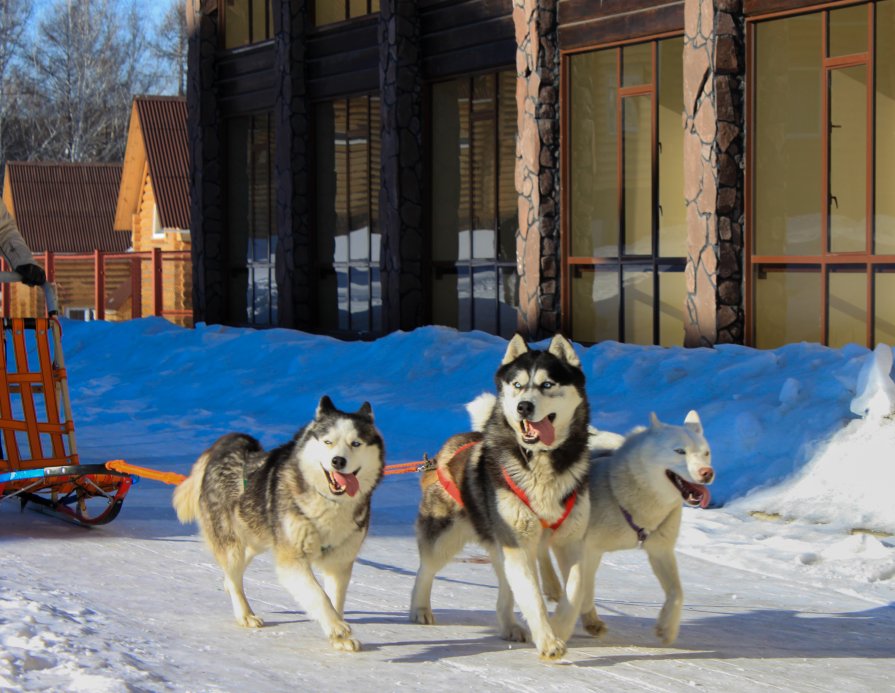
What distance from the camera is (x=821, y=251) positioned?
579 inches

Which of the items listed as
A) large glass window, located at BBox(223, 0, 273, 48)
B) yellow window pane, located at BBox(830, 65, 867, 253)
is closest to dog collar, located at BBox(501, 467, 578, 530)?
yellow window pane, located at BBox(830, 65, 867, 253)

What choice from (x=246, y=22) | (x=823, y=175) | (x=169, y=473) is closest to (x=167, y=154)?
(x=246, y=22)

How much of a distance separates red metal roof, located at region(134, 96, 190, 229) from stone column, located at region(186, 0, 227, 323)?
1496cm

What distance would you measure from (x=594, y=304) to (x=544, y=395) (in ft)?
38.0

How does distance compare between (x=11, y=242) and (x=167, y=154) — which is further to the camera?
(x=167, y=154)

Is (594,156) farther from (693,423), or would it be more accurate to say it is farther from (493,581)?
(693,423)

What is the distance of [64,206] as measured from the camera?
177 feet

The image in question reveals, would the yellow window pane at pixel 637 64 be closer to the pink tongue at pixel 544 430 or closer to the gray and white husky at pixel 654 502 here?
the gray and white husky at pixel 654 502

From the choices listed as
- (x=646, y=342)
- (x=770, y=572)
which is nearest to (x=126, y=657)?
(x=770, y=572)

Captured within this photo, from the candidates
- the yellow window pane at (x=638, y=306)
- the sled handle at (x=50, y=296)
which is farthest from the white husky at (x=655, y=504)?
the yellow window pane at (x=638, y=306)

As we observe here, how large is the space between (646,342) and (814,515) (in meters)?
7.23

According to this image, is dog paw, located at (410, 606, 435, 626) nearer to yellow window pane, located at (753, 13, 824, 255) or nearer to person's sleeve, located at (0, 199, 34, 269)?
person's sleeve, located at (0, 199, 34, 269)

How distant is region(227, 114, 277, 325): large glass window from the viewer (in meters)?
23.9

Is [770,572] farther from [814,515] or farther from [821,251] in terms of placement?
[821,251]
